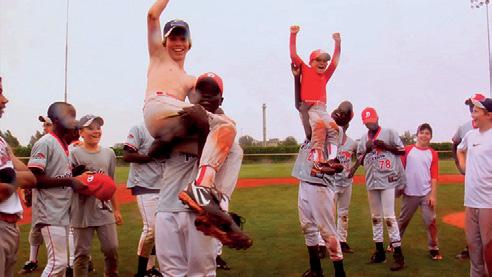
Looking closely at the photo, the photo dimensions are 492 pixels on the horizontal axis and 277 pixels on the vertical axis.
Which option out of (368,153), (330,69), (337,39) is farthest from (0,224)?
(368,153)

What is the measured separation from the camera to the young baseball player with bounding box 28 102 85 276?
16.4 ft

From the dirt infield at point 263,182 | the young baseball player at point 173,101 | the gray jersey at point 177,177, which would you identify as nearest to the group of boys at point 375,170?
the gray jersey at point 177,177

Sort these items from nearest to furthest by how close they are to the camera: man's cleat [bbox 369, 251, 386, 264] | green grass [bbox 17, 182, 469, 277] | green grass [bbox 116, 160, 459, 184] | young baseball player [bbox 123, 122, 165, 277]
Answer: young baseball player [bbox 123, 122, 165, 277]
green grass [bbox 17, 182, 469, 277]
man's cleat [bbox 369, 251, 386, 264]
green grass [bbox 116, 160, 459, 184]

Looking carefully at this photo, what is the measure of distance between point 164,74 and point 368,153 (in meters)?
5.39

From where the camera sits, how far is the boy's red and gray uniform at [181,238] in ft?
10.6

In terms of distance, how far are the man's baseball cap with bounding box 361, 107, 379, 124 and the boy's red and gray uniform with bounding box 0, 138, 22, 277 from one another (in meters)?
5.69

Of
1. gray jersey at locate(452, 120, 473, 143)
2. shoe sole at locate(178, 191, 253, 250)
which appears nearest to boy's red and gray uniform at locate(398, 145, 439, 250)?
gray jersey at locate(452, 120, 473, 143)

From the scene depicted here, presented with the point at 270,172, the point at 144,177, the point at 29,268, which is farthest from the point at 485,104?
the point at 270,172

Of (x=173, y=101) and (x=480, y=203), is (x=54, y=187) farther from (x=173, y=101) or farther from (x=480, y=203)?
(x=480, y=203)

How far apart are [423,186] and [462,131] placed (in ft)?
3.69

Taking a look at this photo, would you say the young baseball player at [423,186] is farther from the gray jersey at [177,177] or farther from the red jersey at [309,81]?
the gray jersey at [177,177]

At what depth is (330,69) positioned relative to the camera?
21.5 feet

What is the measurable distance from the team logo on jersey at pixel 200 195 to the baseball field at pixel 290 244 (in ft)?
14.2

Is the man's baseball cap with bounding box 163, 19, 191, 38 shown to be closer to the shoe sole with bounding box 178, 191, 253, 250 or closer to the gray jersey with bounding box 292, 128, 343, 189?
the shoe sole with bounding box 178, 191, 253, 250
